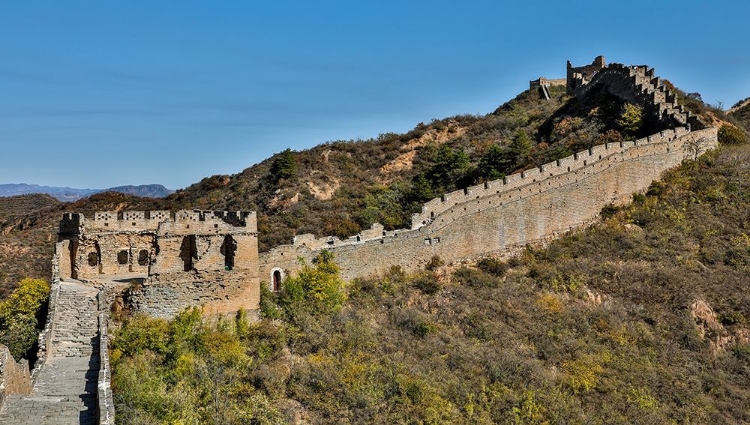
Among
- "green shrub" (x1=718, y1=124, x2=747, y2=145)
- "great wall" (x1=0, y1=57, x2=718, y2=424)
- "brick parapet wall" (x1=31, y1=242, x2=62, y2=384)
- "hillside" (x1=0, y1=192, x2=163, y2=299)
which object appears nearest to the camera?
"great wall" (x1=0, y1=57, x2=718, y2=424)

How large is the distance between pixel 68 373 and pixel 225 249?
19.4ft

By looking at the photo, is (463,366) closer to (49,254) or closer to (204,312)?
(204,312)

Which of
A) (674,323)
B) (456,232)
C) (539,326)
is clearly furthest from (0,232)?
(674,323)

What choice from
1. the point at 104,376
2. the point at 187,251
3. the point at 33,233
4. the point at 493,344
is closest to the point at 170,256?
the point at 187,251

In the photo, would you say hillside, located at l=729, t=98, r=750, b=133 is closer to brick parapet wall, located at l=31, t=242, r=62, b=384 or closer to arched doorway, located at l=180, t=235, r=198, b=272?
arched doorway, located at l=180, t=235, r=198, b=272

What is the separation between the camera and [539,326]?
2314cm

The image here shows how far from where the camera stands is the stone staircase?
43.2ft

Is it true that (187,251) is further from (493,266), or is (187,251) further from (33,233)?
(33,233)

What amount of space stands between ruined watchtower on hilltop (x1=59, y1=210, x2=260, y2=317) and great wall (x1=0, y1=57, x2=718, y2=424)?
1.2 inches

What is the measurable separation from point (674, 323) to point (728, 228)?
7678mm

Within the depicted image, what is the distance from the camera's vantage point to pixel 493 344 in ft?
71.9

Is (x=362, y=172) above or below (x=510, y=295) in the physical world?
above

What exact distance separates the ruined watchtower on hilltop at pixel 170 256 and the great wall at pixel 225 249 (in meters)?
0.03

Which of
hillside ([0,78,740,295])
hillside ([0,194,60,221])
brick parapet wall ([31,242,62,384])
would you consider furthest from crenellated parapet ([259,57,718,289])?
hillside ([0,194,60,221])
